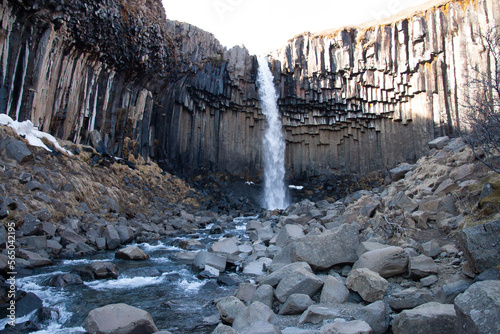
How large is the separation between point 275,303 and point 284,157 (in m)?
26.5

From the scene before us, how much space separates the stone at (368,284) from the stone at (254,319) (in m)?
1.32

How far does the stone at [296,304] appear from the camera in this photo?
Answer: 4512mm

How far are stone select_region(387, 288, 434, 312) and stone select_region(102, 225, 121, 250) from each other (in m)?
9.06

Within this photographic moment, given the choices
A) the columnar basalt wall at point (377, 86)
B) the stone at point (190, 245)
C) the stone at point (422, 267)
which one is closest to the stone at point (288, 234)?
the stone at point (190, 245)

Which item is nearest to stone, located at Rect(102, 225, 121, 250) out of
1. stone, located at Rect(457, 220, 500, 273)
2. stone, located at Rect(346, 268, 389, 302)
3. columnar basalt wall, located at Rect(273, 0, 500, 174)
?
stone, located at Rect(346, 268, 389, 302)

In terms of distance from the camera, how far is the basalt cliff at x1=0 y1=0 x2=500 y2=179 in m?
15.7

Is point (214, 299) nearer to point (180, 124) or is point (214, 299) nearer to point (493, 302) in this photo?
point (493, 302)

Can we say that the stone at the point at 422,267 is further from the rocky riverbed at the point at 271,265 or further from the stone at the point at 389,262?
the stone at the point at 389,262

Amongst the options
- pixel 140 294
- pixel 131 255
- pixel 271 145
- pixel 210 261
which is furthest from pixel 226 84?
pixel 140 294

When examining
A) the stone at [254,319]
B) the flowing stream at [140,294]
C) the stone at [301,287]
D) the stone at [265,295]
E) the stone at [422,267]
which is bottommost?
the flowing stream at [140,294]

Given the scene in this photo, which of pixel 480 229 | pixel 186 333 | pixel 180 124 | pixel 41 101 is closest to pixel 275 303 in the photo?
pixel 186 333

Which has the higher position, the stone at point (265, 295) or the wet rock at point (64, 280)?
the stone at point (265, 295)

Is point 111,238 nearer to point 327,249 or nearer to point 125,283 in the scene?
point 125,283

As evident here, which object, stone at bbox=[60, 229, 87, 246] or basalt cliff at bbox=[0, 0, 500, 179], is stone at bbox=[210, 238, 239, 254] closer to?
stone at bbox=[60, 229, 87, 246]
